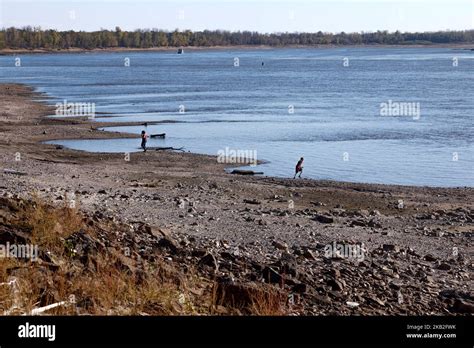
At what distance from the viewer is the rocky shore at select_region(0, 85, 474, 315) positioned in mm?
8211

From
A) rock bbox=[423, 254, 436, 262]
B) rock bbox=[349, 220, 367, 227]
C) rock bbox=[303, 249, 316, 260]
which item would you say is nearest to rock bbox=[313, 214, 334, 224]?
rock bbox=[349, 220, 367, 227]

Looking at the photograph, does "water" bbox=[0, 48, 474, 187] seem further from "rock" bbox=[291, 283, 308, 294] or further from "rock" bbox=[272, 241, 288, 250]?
"rock" bbox=[291, 283, 308, 294]

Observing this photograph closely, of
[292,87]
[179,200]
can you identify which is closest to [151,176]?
[179,200]

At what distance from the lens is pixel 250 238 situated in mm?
13023

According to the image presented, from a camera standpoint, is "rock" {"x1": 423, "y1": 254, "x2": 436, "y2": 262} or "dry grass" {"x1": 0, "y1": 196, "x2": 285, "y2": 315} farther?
"rock" {"x1": 423, "y1": 254, "x2": 436, "y2": 262}

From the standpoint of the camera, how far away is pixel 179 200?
1731 cm

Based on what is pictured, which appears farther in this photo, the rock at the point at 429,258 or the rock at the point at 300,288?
the rock at the point at 429,258

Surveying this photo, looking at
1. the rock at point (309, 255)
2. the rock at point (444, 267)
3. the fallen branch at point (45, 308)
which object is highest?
the fallen branch at point (45, 308)

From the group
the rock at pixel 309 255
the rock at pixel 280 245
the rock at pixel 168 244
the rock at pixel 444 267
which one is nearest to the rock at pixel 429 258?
the rock at pixel 444 267

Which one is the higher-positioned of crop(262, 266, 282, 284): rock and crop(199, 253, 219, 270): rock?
crop(199, 253, 219, 270): rock

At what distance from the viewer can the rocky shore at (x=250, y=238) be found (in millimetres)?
8211

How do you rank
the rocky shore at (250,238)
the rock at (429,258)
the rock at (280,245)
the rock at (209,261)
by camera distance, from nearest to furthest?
the rocky shore at (250,238)
the rock at (209,261)
the rock at (280,245)
the rock at (429,258)

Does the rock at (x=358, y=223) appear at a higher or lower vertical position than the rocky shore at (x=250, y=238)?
lower

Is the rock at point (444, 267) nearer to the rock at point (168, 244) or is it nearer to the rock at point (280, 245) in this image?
the rock at point (280, 245)
